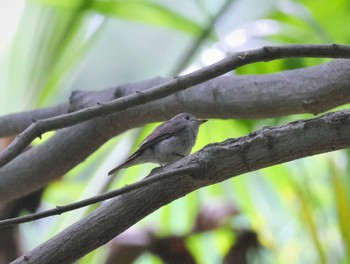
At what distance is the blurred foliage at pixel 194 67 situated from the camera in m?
1.10

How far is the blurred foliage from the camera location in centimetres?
110

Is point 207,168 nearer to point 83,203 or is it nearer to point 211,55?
point 83,203

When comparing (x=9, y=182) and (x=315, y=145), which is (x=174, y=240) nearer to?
(x=9, y=182)

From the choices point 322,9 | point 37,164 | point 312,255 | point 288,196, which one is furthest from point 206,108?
point 312,255

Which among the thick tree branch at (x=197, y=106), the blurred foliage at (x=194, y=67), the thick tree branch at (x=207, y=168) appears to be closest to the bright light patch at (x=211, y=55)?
the blurred foliage at (x=194, y=67)

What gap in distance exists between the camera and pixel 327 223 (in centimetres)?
148

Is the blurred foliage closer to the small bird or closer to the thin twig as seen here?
the small bird

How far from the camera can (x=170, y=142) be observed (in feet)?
3.11

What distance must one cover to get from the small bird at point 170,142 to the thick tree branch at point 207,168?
0.23 meters

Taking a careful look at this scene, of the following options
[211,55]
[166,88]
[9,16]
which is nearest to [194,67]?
[211,55]

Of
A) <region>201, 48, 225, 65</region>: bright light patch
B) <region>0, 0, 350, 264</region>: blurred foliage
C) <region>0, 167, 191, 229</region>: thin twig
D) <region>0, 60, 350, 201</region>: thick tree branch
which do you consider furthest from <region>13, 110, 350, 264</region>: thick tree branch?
<region>201, 48, 225, 65</region>: bright light patch

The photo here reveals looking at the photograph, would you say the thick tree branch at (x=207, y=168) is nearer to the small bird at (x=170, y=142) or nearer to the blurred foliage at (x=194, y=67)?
the small bird at (x=170, y=142)

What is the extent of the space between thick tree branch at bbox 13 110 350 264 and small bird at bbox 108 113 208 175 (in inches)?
9.1

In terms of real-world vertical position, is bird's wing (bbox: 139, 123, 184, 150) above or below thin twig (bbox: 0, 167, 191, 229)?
above
